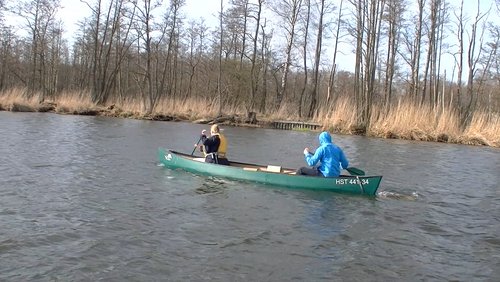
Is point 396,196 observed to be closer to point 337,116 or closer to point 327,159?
point 327,159

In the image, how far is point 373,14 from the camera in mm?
30484

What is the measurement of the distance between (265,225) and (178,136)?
46.9ft

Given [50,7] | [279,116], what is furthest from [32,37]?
[279,116]

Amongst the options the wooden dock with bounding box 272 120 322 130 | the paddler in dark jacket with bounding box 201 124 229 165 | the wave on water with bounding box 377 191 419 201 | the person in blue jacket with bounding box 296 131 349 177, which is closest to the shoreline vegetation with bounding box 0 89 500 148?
the wooden dock with bounding box 272 120 322 130

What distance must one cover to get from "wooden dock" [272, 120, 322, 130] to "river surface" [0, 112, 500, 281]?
14428 mm

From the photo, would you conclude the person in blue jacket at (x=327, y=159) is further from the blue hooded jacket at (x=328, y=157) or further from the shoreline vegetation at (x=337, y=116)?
the shoreline vegetation at (x=337, y=116)

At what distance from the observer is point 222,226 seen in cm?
750

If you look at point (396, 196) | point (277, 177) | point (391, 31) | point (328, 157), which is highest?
point (391, 31)

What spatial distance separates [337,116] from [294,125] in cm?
381

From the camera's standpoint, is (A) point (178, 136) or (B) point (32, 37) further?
(B) point (32, 37)

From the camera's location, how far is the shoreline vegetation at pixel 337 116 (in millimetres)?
23875

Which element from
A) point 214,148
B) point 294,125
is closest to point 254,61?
point 294,125

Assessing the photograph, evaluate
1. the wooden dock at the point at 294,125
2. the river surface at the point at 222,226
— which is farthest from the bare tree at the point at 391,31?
the river surface at the point at 222,226

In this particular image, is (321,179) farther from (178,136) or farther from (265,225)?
(178,136)
